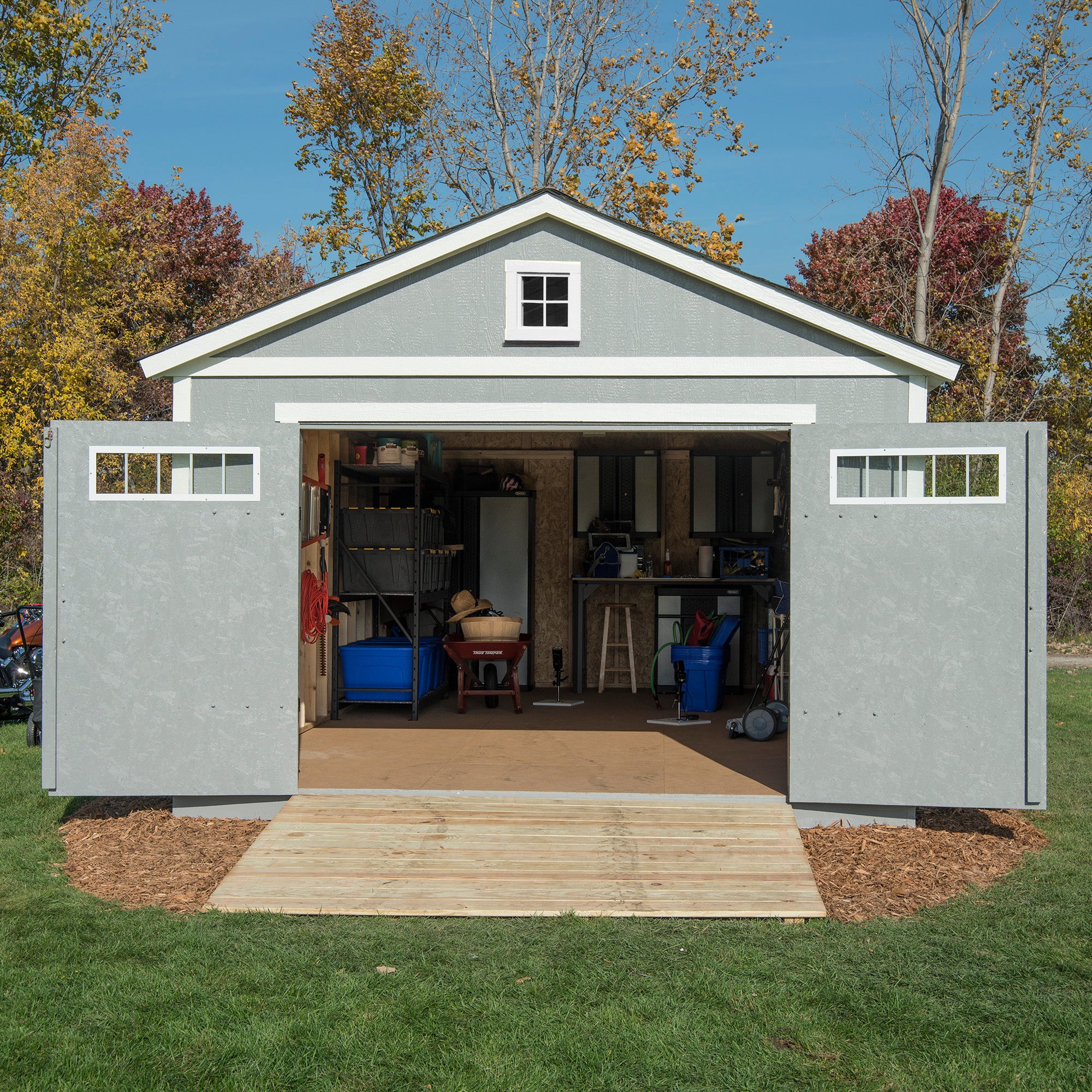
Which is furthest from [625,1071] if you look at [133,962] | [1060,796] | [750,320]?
[1060,796]

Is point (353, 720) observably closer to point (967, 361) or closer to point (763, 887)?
point (763, 887)

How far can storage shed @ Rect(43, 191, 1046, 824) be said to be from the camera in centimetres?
654

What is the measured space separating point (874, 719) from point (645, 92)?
15.7 meters

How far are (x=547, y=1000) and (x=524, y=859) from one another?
1582mm

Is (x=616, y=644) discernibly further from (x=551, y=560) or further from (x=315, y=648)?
(x=315, y=648)

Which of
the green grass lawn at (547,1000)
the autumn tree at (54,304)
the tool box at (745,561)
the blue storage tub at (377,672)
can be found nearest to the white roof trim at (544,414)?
the green grass lawn at (547,1000)

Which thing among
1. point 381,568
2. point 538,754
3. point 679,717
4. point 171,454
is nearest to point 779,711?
point 679,717

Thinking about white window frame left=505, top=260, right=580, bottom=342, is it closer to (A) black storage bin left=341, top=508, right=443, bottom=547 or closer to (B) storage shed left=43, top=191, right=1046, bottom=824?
(B) storage shed left=43, top=191, right=1046, bottom=824

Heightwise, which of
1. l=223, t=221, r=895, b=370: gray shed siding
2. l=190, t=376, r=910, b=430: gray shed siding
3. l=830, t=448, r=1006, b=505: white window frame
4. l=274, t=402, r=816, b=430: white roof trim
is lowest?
l=830, t=448, r=1006, b=505: white window frame

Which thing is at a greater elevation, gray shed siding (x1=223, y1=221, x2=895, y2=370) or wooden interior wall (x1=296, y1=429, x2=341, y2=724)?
gray shed siding (x1=223, y1=221, x2=895, y2=370)

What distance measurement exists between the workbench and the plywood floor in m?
1.15

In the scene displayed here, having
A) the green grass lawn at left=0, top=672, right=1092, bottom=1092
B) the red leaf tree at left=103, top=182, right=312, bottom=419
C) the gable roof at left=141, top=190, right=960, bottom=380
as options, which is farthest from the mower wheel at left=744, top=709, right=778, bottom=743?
the red leaf tree at left=103, top=182, right=312, bottom=419

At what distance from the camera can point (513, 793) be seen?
23.0 ft

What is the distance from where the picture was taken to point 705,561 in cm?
1196
